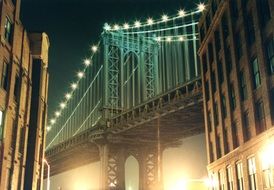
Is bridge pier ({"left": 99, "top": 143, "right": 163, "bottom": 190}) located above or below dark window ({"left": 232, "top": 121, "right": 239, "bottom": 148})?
above

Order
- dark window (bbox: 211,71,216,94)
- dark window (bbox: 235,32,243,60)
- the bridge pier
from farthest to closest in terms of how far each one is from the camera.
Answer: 1. the bridge pier
2. dark window (bbox: 211,71,216,94)
3. dark window (bbox: 235,32,243,60)

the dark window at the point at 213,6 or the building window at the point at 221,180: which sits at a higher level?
the dark window at the point at 213,6

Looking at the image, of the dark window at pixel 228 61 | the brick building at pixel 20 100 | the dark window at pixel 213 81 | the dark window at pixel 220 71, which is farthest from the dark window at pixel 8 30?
the dark window at pixel 213 81

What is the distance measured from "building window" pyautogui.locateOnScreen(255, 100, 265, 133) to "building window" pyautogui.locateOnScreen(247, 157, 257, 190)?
6.81 feet

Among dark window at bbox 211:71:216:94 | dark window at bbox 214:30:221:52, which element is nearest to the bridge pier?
dark window at bbox 211:71:216:94

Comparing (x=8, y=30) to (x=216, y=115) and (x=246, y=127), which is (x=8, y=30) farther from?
(x=216, y=115)

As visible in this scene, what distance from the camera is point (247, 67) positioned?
102 ft

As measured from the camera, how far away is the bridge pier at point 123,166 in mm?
68562

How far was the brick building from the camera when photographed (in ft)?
77.7

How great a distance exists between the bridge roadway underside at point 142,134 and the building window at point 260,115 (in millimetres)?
18670

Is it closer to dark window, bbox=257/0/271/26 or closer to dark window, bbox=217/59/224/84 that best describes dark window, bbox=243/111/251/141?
dark window, bbox=257/0/271/26

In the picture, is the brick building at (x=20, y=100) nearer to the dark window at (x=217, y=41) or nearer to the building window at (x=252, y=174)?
the building window at (x=252, y=174)

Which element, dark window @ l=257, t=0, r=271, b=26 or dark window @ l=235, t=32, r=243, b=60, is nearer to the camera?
dark window @ l=257, t=0, r=271, b=26

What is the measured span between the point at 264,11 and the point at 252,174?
1069cm
